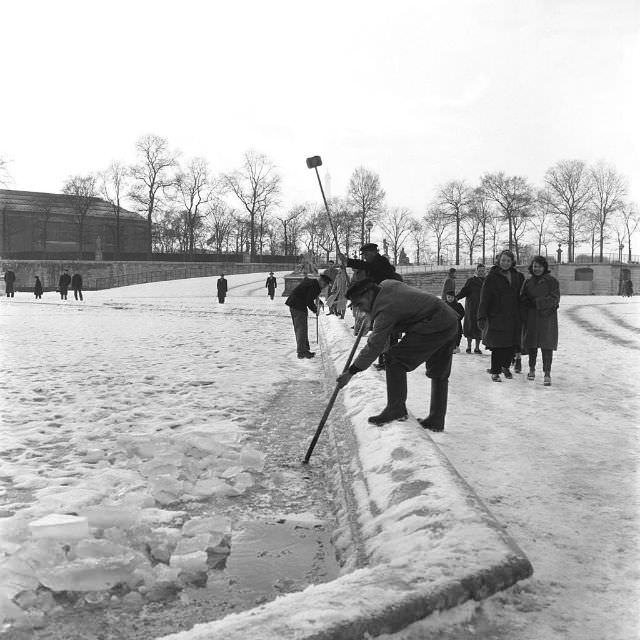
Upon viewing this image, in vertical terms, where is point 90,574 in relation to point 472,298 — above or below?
below

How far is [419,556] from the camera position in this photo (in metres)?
2.44

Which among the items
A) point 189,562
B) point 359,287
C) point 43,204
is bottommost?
point 189,562

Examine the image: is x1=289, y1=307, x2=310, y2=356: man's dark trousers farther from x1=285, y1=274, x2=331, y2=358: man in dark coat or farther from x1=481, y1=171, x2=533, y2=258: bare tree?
x1=481, y1=171, x2=533, y2=258: bare tree

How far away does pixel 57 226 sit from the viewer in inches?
2857

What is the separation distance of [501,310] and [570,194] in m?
56.8

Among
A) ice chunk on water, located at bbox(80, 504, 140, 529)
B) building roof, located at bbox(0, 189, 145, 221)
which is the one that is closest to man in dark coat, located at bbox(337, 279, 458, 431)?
ice chunk on water, located at bbox(80, 504, 140, 529)

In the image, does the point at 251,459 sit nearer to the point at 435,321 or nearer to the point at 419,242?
the point at 435,321

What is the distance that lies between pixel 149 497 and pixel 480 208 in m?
64.0

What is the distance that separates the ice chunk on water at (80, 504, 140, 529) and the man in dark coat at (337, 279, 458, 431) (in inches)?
63.5

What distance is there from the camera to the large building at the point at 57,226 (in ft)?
229

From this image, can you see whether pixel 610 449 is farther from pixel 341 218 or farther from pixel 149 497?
pixel 341 218

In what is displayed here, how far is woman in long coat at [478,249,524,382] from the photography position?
721 centimetres

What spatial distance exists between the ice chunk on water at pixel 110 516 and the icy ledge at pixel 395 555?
107cm

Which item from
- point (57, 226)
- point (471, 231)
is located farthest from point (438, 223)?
point (57, 226)
